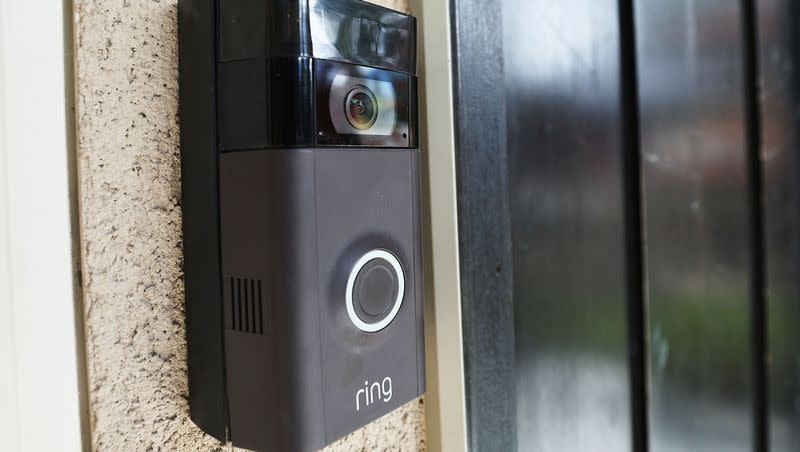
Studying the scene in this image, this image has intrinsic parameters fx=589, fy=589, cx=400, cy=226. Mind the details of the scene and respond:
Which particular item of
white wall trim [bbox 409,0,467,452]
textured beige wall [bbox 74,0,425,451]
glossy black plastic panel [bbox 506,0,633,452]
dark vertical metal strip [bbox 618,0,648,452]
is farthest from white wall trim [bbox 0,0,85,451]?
dark vertical metal strip [bbox 618,0,648,452]

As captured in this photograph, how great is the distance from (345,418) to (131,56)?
0.28 meters

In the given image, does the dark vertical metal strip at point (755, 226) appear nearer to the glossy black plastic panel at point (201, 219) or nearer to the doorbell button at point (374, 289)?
the doorbell button at point (374, 289)

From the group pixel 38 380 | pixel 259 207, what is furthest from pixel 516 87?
pixel 38 380

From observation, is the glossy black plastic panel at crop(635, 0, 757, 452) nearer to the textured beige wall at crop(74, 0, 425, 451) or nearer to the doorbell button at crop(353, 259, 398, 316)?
the doorbell button at crop(353, 259, 398, 316)

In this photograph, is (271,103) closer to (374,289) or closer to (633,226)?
(374,289)

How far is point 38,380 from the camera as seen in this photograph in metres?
0.34

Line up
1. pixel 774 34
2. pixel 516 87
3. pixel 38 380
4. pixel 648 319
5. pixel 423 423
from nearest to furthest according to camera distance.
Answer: pixel 38 380, pixel 423 423, pixel 516 87, pixel 648 319, pixel 774 34

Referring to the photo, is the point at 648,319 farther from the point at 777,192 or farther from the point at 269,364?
the point at 269,364

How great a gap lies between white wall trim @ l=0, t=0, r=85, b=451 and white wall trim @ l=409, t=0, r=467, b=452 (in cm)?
30

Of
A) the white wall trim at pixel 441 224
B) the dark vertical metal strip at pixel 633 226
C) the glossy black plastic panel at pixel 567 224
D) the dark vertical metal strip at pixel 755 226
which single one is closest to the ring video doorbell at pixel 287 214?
the white wall trim at pixel 441 224

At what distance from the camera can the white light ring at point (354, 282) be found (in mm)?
397

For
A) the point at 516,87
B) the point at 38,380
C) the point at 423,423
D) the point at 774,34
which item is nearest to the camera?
the point at 38,380

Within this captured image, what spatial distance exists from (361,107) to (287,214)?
0.10 m

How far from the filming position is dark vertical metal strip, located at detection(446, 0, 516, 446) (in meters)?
0.59
